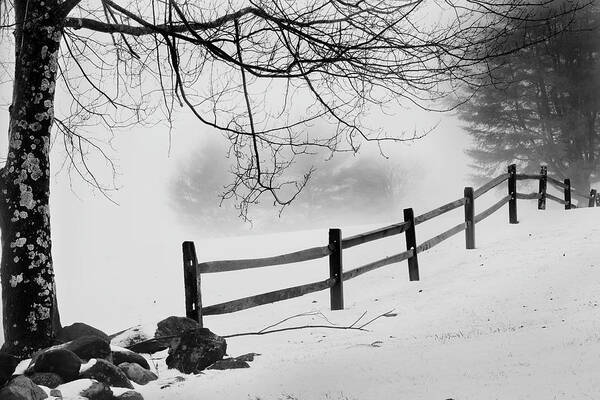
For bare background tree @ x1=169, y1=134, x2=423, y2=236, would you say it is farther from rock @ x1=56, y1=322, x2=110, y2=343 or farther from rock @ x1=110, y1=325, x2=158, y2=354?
rock @ x1=110, y1=325, x2=158, y2=354

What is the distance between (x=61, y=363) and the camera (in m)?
4.93

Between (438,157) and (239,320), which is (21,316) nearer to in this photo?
(239,320)

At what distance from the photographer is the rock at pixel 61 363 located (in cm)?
491

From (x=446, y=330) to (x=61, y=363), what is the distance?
14.0 ft

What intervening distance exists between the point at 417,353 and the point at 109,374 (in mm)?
2695

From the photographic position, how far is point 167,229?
144 feet

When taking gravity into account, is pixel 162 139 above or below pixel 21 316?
above

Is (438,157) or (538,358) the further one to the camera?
(438,157)

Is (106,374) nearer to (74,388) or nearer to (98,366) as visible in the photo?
(98,366)

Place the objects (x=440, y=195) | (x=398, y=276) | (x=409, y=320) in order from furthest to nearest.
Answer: (x=440, y=195) < (x=398, y=276) < (x=409, y=320)

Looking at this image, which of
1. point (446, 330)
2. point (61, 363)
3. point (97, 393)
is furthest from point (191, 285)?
point (446, 330)

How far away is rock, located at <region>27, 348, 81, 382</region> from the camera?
4.91 metres

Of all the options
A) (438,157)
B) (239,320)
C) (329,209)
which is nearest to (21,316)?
(239,320)

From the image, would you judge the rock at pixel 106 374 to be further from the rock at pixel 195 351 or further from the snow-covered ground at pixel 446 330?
the rock at pixel 195 351
